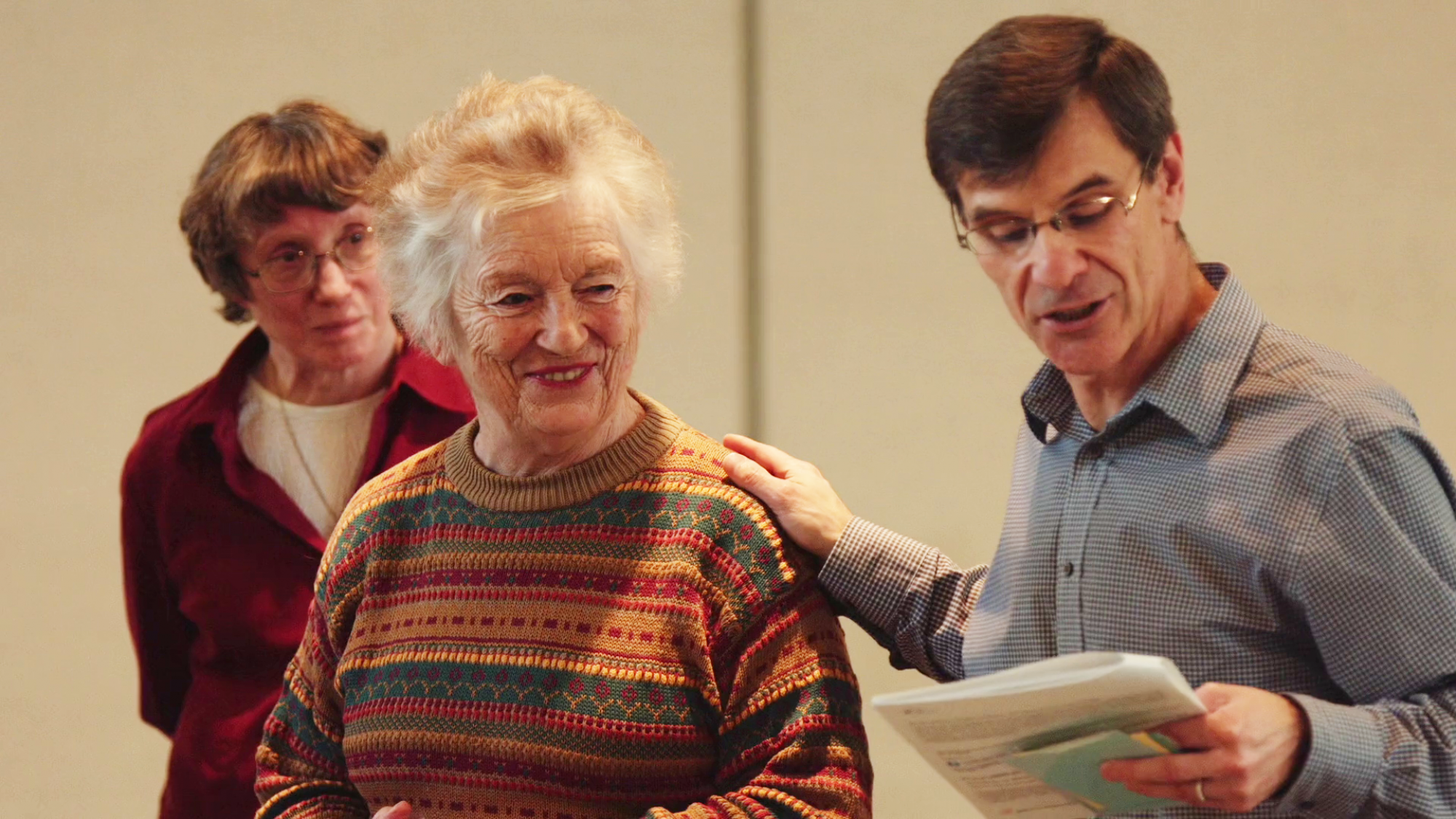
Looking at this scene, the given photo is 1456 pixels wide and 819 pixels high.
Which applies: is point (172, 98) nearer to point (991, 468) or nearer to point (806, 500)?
point (991, 468)

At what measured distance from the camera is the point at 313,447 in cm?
234

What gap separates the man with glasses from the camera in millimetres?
1233

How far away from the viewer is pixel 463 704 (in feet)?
5.23

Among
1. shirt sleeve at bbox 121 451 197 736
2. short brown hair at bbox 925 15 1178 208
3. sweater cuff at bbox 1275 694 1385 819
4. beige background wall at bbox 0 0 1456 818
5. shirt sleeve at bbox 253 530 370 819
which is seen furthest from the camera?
beige background wall at bbox 0 0 1456 818

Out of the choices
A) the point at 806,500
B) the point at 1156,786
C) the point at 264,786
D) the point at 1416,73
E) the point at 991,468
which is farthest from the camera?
the point at 991,468

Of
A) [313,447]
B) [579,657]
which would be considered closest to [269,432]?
[313,447]

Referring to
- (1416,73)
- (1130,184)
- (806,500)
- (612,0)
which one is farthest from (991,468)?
(1130,184)

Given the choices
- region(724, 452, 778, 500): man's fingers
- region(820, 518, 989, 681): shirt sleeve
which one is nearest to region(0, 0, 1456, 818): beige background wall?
region(820, 518, 989, 681): shirt sleeve

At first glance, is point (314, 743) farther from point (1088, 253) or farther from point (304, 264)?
point (1088, 253)

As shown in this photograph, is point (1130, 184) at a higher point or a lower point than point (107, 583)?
higher

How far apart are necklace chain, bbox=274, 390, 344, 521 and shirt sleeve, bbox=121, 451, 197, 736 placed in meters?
0.24

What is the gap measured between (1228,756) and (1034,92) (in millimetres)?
619

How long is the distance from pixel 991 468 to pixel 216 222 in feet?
5.85

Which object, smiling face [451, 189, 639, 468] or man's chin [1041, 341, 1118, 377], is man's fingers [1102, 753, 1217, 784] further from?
smiling face [451, 189, 639, 468]
